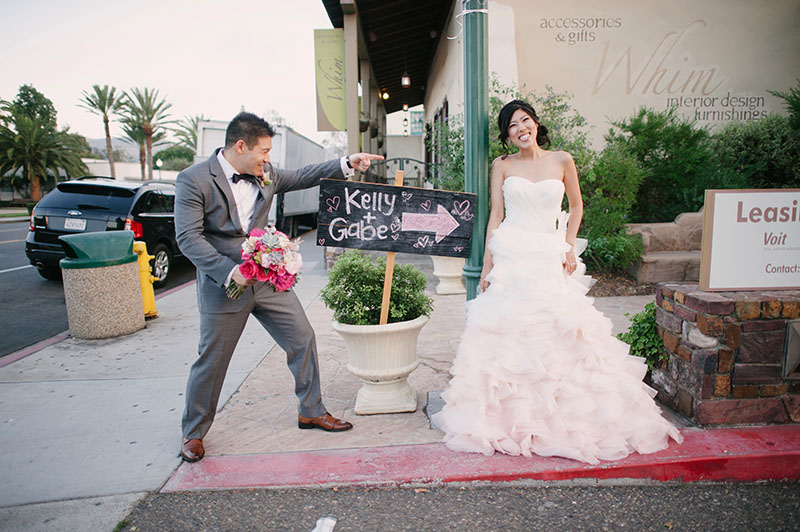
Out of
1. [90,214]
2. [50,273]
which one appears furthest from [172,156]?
[90,214]

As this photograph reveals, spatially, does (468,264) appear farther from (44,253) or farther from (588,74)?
(44,253)

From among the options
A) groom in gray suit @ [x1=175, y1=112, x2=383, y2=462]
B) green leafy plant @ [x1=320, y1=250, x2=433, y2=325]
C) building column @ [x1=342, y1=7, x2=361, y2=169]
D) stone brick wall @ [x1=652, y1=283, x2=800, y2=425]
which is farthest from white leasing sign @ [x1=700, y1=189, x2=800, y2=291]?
building column @ [x1=342, y1=7, x2=361, y2=169]

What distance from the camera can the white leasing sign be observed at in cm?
309

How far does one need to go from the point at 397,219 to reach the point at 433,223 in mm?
244

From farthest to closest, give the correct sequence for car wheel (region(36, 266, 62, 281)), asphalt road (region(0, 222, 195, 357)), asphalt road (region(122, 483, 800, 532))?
car wheel (region(36, 266, 62, 281)) < asphalt road (region(0, 222, 195, 357)) < asphalt road (region(122, 483, 800, 532))

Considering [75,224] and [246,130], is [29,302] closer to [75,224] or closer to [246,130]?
[75,224]

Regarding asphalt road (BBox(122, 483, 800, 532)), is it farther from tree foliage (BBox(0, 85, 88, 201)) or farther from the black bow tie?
tree foliage (BBox(0, 85, 88, 201))

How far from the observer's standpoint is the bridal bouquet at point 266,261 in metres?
2.72

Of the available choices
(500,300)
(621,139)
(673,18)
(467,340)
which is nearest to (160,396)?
(467,340)

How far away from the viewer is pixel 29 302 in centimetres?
748

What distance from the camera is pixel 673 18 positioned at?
8523mm

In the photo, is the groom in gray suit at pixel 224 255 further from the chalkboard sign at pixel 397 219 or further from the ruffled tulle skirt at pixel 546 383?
the ruffled tulle skirt at pixel 546 383

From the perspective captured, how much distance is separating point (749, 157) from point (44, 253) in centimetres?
1145

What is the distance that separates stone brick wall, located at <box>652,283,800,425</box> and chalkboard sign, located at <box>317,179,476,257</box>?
1.51m
